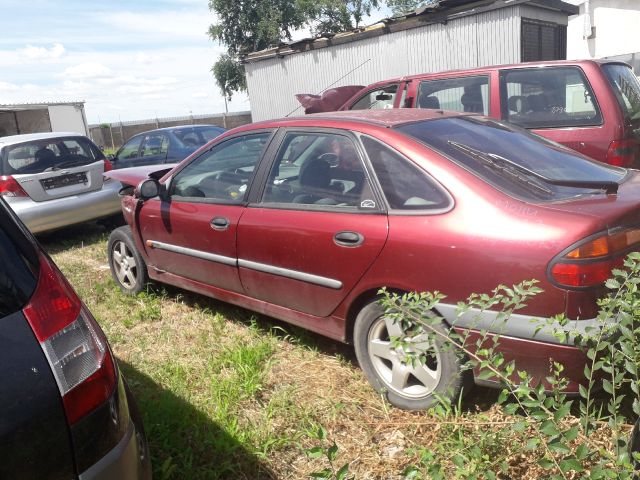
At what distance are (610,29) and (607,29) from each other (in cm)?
20

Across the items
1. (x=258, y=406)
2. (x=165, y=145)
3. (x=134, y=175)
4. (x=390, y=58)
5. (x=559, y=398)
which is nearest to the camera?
(x=559, y=398)

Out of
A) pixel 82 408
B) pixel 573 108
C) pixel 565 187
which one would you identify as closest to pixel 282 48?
pixel 573 108

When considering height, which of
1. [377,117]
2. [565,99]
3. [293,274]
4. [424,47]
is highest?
[424,47]

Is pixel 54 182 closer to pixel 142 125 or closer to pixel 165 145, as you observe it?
pixel 165 145

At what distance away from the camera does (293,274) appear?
130 inches

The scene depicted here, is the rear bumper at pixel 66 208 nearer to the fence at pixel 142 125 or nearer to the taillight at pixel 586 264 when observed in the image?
the taillight at pixel 586 264

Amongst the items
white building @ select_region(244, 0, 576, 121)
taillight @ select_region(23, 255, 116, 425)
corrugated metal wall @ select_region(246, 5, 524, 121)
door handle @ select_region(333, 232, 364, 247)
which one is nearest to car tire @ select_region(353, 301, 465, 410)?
door handle @ select_region(333, 232, 364, 247)

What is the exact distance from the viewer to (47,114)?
75.8ft

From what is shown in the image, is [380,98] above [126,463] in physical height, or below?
above

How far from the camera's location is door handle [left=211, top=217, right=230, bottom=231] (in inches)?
146

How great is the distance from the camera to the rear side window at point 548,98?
4984mm

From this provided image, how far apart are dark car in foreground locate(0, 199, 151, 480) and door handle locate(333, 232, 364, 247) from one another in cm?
141

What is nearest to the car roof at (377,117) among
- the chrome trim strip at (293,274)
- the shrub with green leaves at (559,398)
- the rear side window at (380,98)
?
the chrome trim strip at (293,274)

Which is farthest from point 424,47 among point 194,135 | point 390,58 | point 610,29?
point 194,135
